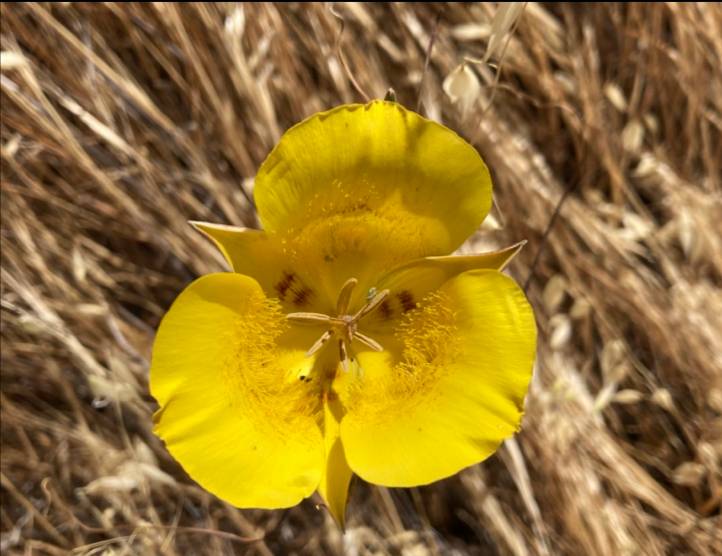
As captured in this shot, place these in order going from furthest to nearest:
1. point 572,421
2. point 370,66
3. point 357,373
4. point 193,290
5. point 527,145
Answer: point 527,145, point 370,66, point 572,421, point 357,373, point 193,290

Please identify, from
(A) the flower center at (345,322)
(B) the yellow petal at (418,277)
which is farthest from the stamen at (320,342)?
(B) the yellow petal at (418,277)

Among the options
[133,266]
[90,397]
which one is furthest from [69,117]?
[90,397]

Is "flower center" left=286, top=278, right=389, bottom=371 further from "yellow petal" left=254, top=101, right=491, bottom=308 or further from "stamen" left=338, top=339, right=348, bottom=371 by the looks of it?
"yellow petal" left=254, top=101, right=491, bottom=308

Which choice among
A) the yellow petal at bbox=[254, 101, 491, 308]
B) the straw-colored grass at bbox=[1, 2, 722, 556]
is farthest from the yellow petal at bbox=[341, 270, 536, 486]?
the straw-colored grass at bbox=[1, 2, 722, 556]

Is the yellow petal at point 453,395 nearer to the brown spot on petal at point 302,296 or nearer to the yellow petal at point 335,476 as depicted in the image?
the yellow petal at point 335,476

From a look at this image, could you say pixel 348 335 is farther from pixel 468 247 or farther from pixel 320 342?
pixel 468 247

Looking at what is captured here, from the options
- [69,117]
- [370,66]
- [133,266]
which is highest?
[69,117]

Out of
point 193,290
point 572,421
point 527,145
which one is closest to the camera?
point 193,290

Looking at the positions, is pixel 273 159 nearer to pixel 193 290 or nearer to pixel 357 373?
pixel 193 290
